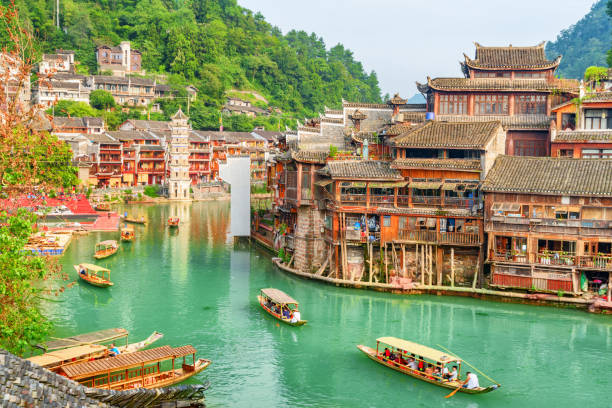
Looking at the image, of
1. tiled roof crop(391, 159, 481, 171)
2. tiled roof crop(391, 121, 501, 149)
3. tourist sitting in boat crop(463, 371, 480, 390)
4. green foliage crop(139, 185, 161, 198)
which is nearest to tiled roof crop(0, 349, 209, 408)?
tourist sitting in boat crop(463, 371, 480, 390)

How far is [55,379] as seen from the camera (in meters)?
14.9

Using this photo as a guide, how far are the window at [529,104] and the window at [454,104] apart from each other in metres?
3.59

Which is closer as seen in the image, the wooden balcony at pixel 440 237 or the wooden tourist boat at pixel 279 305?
the wooden tourist boat at pixel 279 305

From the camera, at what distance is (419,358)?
25734 mm

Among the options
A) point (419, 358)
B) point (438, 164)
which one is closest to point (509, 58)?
point (438, 164)

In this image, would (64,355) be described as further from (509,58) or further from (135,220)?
(135,220)

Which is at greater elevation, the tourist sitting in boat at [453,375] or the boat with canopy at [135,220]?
the boat with canopy at [135,220]

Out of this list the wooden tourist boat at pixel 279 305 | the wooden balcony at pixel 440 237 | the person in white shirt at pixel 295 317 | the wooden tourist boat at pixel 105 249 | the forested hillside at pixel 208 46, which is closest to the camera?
the person in white shirt at pixel 295 317

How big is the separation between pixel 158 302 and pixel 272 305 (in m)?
6.82

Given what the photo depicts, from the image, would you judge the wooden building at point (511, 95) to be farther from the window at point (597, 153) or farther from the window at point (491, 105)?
the window at point (597, 153)

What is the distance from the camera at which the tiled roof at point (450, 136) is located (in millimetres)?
37625

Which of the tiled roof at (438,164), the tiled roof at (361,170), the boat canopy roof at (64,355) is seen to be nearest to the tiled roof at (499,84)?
the tiled roof at (438,164)

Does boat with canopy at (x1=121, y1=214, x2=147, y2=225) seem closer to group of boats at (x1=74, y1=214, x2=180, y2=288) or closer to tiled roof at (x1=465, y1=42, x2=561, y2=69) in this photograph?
group of boats at (x1=74, y1=214, x2=180, y2=288)

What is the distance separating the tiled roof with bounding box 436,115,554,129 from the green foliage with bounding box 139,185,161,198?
2026 inches
